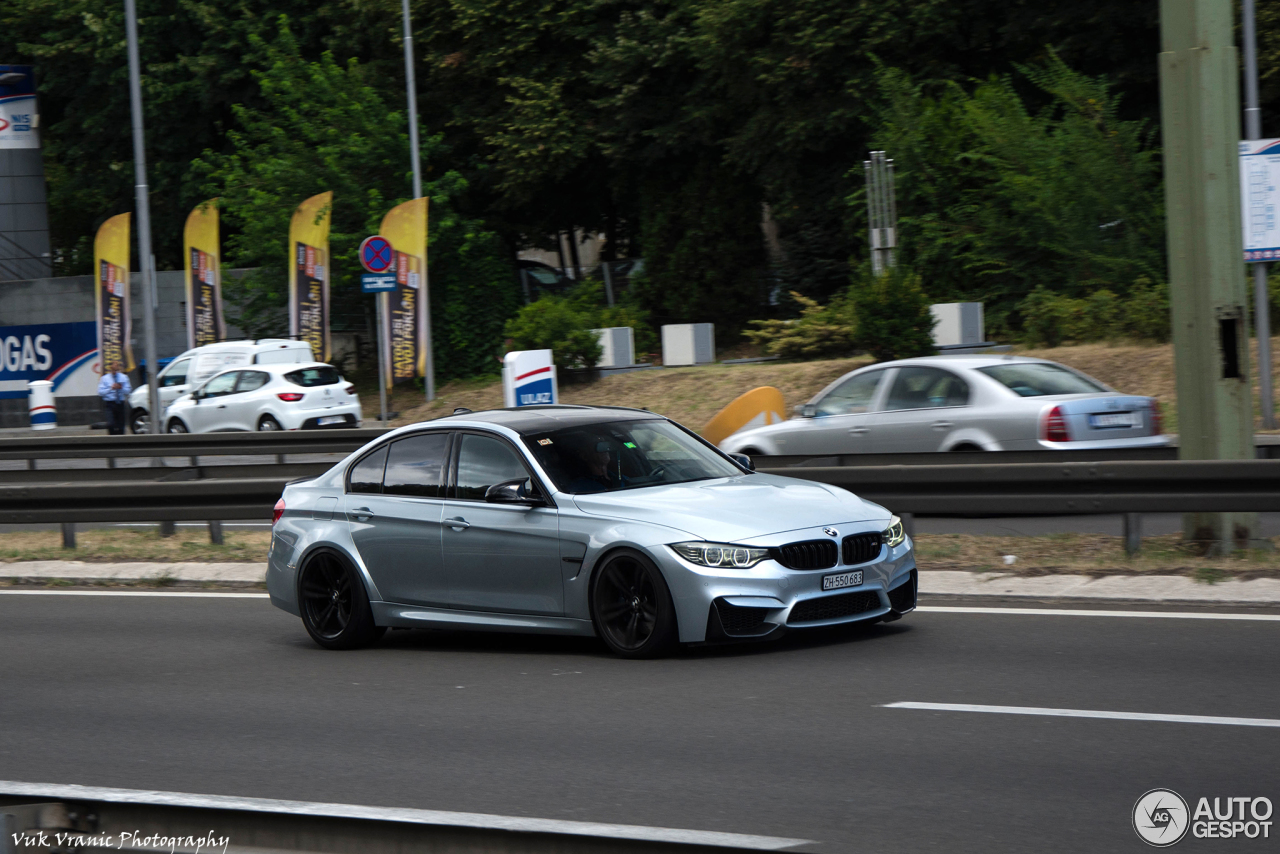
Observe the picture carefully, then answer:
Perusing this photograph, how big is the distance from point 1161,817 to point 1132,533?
6.03m

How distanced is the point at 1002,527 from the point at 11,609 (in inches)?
320

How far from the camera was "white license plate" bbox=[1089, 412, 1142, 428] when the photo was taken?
46.0 feet

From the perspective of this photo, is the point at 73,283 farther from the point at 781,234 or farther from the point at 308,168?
the point at 781,234

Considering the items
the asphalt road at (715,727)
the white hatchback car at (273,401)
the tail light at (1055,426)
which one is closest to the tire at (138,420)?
the white hatchback car at (273,401)

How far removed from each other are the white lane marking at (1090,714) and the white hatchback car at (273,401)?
23.2 m

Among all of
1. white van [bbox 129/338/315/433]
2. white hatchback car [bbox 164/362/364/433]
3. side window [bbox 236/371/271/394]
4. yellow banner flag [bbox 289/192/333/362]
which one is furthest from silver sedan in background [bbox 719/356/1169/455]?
yellow banner flag [bbox 289/192/333/362]

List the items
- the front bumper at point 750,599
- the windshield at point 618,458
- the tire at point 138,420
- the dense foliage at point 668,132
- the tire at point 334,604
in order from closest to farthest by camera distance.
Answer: the front bumper at point 750,599 < the windshield at point 618,458 < the tire at point 334,604 < the dense foliage at point 668,132 < the tire at point 138,420

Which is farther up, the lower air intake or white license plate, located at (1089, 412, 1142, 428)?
white license plate, located at (1089, 412, 1142, 428)

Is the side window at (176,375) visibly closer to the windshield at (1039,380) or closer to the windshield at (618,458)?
the windshield at (1039,380)

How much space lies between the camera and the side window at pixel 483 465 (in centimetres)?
927

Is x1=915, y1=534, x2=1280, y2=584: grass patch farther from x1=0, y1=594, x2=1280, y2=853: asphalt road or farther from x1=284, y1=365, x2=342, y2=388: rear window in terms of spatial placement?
x1=284, y1=365, x2=342, y2=388: rear window

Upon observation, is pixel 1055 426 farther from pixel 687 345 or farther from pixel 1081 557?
pixel 687 345

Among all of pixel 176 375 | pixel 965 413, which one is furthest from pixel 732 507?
pixel 176 375

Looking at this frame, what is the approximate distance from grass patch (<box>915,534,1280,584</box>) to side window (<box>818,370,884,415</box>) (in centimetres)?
304
